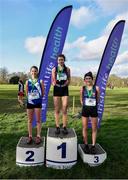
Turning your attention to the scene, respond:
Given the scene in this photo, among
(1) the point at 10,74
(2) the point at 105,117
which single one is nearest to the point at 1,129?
(2) the point at 105,117

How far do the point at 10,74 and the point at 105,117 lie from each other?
54246mm

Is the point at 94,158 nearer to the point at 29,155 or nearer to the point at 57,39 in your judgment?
the point at 29,155

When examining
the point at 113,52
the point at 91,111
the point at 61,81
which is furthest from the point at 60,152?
the point at 113,52

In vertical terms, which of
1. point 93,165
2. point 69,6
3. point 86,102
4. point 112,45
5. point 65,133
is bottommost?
point 93,165

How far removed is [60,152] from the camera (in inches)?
263

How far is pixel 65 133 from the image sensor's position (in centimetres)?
718

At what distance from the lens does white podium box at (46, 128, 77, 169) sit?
6.68m

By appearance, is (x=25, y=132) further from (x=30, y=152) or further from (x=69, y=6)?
(x=69, y=6)

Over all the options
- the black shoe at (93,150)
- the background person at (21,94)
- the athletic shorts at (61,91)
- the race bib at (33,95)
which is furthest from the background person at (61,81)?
the background person at (21,94)

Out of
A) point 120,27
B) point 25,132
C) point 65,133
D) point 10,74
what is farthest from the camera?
point 10,74

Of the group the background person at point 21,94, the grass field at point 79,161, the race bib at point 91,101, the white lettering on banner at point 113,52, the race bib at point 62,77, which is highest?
the white lettering on banner at point 113,52

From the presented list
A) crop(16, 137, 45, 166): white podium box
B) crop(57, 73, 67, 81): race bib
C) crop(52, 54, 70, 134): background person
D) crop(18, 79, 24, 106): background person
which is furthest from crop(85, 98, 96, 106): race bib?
crop(18, 79, 24, 106): background person

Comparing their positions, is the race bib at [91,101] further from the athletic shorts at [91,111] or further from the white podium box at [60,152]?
the white podium box at [60,152]

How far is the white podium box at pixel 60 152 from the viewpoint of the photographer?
6678 millimetres
